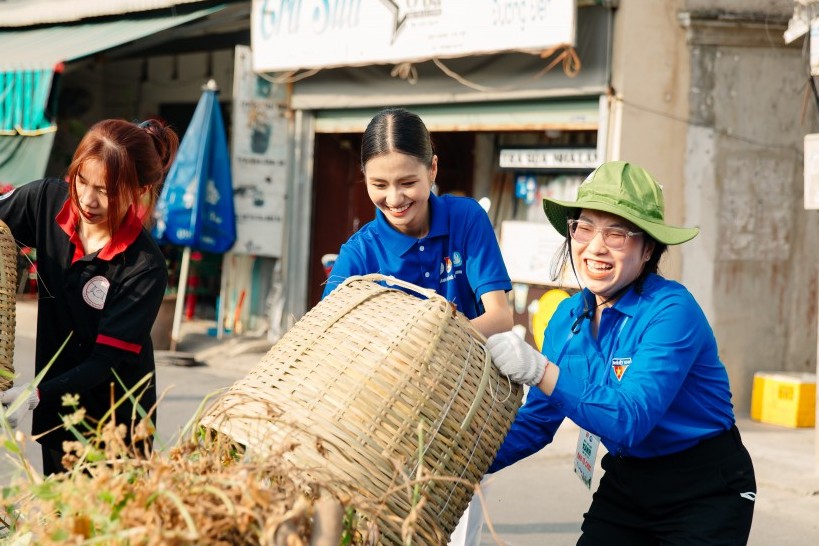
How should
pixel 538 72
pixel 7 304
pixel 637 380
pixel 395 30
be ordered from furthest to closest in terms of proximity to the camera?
1. pixel 395 30
2. pixel 538 72
3. pixel 7 304
4. pixel 637 380

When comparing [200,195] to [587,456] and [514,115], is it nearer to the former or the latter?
[514,115]

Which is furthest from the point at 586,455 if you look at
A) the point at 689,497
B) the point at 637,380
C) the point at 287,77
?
the point at 287,77

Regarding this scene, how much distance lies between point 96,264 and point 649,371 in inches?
71.3

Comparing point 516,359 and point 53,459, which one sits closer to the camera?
point 516,359

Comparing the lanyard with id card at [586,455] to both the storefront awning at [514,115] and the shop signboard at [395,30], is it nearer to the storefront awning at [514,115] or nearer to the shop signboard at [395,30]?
the shop signboard at [395,30]

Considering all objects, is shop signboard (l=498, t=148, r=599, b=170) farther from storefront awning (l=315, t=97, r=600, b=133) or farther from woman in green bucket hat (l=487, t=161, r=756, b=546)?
woman in green bucket hat (l=487, t=161, r=756, b=546)

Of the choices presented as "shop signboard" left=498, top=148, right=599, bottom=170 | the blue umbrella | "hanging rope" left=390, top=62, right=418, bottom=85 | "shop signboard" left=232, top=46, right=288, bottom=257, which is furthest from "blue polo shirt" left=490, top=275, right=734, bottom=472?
"shop signboard" left=232, top=46, right=288, bottom=257

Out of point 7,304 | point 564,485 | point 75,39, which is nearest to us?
point 7,304

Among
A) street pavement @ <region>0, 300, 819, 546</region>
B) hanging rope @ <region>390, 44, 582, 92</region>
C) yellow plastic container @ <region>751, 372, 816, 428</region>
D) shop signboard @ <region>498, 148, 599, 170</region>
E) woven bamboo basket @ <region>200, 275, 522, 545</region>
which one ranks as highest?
hanging rope @ <region>390, 44, 582, 92</region>

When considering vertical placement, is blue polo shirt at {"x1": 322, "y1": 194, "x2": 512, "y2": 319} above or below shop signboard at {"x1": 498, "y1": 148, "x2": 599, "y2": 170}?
below

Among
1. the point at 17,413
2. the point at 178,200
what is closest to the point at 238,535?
the point at 17,413

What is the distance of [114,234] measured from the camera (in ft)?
10.8

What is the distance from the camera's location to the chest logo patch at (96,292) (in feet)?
10.8

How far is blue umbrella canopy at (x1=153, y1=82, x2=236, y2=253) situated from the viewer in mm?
10008
